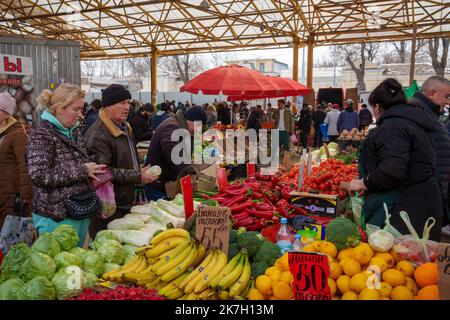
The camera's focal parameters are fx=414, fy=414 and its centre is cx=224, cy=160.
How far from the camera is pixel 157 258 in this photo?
2.35 m

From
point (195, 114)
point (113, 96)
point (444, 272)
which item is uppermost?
point (113, 96)

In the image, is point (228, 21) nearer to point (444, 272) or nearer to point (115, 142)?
point (115, 142)

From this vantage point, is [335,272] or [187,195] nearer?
[335,272]

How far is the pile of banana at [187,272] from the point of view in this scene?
195cm

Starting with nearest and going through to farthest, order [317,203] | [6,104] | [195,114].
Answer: [317,203], [6,104], [195,114]

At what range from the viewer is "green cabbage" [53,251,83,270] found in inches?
88.4

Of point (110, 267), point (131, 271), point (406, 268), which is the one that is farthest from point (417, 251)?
point (110, 267)

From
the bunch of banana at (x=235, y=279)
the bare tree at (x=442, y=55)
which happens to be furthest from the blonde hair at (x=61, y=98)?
the bare tree at (x=442, y=55)

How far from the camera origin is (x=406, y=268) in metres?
1.95

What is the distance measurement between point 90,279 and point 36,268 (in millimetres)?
279

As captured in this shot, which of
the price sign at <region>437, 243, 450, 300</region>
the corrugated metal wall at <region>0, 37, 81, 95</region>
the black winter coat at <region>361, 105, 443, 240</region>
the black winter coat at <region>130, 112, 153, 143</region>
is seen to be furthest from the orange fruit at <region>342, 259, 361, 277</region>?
the black winter coat at <region>130, 112, 153, 143</region>

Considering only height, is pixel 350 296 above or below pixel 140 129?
below

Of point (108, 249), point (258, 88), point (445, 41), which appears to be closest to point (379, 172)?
point (108, 249)

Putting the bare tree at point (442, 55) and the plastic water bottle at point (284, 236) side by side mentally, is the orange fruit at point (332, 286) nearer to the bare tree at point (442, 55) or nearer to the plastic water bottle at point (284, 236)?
the plastic water bottle at point (284, 236)
